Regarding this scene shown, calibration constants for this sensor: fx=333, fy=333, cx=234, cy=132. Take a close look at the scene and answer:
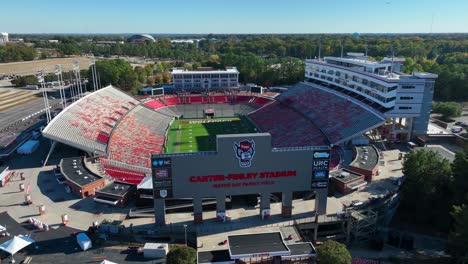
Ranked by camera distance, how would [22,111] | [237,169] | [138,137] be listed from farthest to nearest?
1. [22,111]
2. [138,137]
3. [237,169]

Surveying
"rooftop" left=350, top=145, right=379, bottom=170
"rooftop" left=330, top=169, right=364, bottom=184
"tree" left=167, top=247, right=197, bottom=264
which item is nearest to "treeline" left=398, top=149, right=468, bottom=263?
"rooftop" left=330, top=169, right=364, bottom=184

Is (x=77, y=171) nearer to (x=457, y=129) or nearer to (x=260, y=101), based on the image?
(x=260, y=101)

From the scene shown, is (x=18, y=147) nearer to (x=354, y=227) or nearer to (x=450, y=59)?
(x=354, y=227)

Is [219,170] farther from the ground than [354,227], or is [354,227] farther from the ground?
[219,170]

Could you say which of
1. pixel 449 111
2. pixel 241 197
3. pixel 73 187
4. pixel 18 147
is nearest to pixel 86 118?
pixel 18 147

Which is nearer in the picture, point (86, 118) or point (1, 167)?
point (1, 167)

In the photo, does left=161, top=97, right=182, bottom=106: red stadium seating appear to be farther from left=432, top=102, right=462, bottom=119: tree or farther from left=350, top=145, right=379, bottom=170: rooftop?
left=432, top=102, right=462, bottom=119: tree

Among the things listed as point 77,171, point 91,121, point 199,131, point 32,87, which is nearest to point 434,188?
point 77,171
